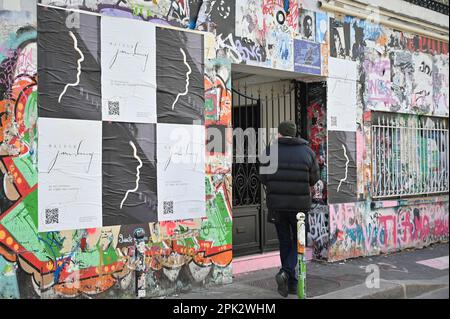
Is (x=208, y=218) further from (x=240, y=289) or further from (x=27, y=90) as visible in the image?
(x=27, y=90)

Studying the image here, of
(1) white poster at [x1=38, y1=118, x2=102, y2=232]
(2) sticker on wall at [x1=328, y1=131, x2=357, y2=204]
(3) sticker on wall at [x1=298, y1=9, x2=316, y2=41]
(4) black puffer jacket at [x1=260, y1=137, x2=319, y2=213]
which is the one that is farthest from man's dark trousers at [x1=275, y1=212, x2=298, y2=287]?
(3) sticker on wall at [x1=298, y1=9, x2=316, y2=41]

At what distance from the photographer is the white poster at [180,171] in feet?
20.0

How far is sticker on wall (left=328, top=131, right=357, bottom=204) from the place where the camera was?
8.15 m

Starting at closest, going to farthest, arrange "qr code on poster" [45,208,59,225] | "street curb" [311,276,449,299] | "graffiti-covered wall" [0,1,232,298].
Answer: "graffiti-covered wall" [0,1,232,298] < "qr code on poster" [45,208,59,225] < "street curb" [311,276,449,299]

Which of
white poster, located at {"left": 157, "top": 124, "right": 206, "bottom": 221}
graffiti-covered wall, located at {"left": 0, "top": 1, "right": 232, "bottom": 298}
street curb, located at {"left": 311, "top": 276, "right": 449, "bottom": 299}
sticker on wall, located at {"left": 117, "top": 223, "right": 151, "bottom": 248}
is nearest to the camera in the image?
graffiti-covered wall, located at {"left": 0, "top": 1, "right": 232, "bottom": 298}

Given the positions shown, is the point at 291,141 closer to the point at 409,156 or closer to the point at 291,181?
the point at 291,181

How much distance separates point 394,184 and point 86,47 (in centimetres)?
611

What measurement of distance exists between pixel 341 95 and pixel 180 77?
3.15 meters

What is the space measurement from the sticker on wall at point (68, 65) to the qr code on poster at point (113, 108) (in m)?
0.13

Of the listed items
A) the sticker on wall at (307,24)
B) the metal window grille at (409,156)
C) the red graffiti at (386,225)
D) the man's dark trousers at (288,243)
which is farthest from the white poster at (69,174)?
the red graffiti at (386,225)

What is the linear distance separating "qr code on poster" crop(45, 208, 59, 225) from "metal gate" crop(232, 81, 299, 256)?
2.91 m

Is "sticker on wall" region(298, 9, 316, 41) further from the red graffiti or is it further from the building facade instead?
the red graffiti

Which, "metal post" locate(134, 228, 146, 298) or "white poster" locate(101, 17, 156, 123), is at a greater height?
"white poster" locate(101, 17, 156, 123)

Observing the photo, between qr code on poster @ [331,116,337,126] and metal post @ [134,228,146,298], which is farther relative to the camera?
qr code on poster @ [331,116,337,126]
